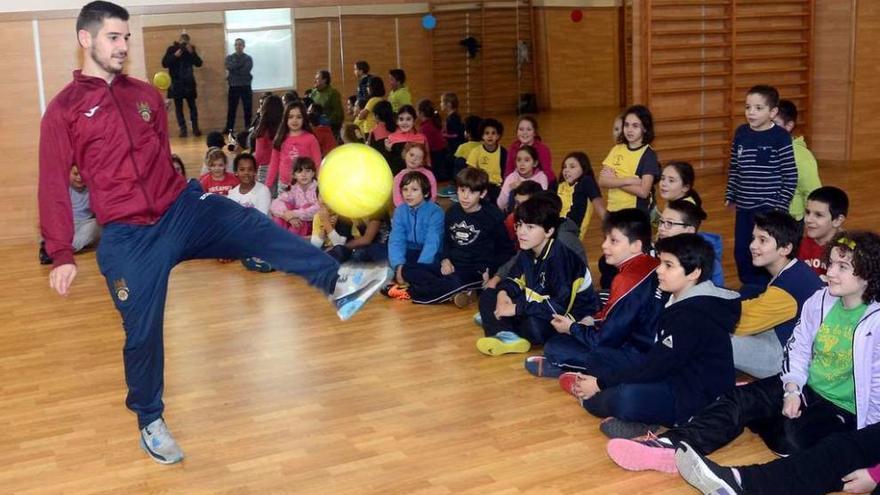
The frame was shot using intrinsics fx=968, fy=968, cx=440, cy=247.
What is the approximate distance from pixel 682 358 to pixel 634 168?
265cm

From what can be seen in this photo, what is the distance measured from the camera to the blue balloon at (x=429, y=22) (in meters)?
9.93

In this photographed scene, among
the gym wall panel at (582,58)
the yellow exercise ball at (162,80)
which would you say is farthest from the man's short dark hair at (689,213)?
the gym wall panel at (582,58)

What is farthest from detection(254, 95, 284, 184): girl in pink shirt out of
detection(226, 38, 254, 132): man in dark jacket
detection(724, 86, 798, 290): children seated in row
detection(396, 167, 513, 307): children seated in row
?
detection(724, 86, 798, 290): children seated in row

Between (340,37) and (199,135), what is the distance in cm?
165

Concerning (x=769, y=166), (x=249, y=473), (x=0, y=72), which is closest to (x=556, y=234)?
(x=769, y=166)

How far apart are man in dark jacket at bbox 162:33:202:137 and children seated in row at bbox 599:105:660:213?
14.4 feet

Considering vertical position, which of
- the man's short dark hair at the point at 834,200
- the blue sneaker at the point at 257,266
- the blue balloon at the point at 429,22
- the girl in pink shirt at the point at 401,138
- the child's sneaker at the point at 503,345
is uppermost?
the blue balloon at the point at 429,22

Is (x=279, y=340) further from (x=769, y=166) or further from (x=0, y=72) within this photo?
(x=0, y=72)

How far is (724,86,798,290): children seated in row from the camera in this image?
5.61 metres

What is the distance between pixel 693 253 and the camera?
3.85 metres

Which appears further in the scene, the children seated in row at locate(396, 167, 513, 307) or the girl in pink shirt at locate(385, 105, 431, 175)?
the girl in pink shirt at locate(385, 105, 431, 175)

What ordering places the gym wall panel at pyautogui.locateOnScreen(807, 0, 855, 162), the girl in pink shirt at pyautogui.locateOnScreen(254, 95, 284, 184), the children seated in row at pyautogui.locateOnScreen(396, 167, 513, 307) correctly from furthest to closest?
the gym wall panel at pyautogui.locateOnScreen(807, 0, 855, 162), the girl in pink shirt at pyautogui.locateOnScreen(254, 95, 284, 184), the children seated in row at pyautogui.locateOnScreen(396, 167, 513, 307)

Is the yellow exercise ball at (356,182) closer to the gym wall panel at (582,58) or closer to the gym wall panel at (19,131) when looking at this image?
the gym wall panel at (19,131)

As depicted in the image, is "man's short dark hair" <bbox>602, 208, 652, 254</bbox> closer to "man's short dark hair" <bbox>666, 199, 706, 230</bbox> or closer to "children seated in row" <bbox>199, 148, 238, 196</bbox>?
"man's short dark hair" <bbox>666, 199, 706, 230</bbox>
